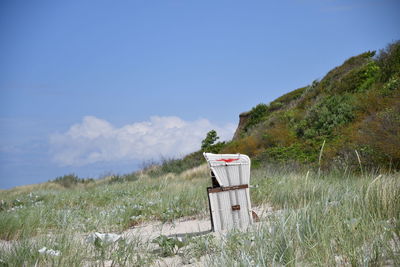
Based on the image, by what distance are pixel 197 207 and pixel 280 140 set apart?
11.7 metres

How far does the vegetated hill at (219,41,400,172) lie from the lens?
34.3 ft

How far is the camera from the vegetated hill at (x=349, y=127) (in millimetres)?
10453

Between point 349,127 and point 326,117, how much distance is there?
7.28ft

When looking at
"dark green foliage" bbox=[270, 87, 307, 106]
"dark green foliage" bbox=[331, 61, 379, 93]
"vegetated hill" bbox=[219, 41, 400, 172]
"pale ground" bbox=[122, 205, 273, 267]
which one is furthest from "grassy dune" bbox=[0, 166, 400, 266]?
"dark green foliage" bbox=[270, 87, 307, 106]

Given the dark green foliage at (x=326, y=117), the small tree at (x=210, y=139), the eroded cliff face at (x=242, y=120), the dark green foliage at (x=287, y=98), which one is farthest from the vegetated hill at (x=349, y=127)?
the dark green foliage at (x=287, y=98)

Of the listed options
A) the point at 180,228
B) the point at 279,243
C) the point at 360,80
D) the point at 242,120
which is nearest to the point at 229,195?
the point at 180,228

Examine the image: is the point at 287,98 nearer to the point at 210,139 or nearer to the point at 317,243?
the point at 210,139

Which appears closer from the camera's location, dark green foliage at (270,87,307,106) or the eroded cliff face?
the eroded cliff face

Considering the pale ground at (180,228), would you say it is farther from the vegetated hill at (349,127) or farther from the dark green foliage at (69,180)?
the dark green foliage at (69,180)

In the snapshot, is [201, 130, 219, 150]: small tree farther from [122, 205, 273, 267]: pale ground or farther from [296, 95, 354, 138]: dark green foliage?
[122, 205, 273, 267]: pale ground

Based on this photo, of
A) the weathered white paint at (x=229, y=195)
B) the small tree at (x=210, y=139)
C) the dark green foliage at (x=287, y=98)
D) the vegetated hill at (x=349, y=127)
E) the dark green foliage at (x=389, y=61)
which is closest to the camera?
the weathered white paint at (x=229, y=195)

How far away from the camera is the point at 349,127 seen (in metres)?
14.9

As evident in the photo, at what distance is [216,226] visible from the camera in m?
5.21

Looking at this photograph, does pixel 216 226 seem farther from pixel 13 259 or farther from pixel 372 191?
pixel 13 259
